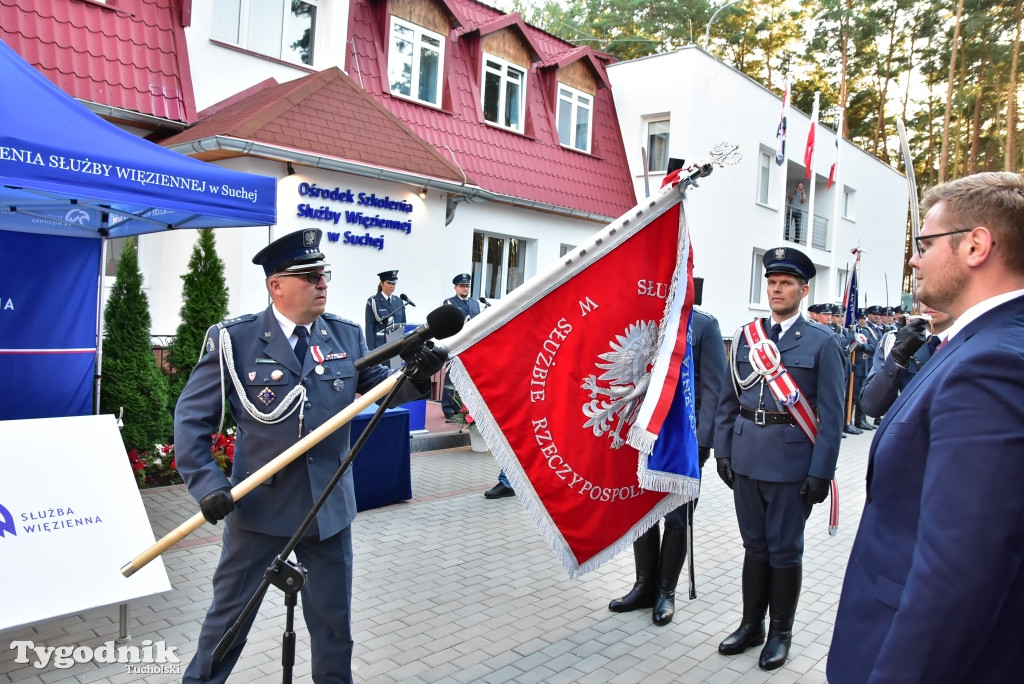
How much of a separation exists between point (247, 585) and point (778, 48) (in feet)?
122

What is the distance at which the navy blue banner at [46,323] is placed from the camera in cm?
592

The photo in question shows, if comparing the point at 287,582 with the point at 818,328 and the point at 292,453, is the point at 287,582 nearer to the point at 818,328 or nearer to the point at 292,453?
the point at 292,453

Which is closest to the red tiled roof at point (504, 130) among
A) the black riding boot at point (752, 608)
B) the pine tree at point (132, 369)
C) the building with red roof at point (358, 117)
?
the building with red roof at point (358, 117)

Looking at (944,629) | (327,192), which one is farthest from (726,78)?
(944,629)

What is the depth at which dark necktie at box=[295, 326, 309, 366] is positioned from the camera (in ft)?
10.5

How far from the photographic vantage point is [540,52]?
54.2ft

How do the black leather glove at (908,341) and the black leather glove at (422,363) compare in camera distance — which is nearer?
the black leather glove at (422,363)

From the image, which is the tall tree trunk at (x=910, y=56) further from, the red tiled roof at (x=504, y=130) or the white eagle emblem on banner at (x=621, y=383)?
the white eagle emblem on banner at (x=621, y=383)

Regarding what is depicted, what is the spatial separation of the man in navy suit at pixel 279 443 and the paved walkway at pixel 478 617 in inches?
33.9

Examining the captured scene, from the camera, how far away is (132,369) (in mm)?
7629

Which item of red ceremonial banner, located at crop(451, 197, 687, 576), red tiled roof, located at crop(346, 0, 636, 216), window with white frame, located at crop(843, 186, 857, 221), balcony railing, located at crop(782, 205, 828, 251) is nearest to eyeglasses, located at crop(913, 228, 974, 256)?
red ceremonial banner, located at crop(451, 197, 687, 576)

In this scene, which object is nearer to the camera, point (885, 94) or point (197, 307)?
point (197, 307)

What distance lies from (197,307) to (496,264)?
8030mm

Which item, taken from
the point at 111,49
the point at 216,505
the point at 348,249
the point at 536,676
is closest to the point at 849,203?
the point at 348,249
